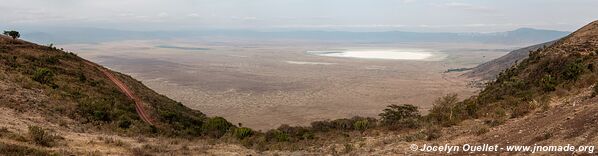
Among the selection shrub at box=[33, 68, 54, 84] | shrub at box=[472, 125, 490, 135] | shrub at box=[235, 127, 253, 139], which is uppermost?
shrub at box=[33, 68, 54, 84]

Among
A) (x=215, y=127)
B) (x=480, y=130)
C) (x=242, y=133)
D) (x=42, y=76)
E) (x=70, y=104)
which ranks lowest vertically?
(x=215, y=127)

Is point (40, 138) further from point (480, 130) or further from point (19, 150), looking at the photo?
point (480, 130)

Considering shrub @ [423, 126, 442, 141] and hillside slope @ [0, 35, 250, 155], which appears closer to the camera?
shrub @ [423, 126, 442, 141]

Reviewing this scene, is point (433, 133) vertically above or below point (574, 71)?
below

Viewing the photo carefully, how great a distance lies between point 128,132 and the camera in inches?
760

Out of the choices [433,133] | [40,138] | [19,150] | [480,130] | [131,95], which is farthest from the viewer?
[131,95]

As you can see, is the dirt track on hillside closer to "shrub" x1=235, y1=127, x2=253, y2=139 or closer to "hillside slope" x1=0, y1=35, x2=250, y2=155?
"hillside slope" x1=0, y1=35, x2=250, y2=155

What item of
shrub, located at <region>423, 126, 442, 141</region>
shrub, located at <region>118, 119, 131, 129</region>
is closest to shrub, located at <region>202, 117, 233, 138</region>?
shrub, located at <region>118, 119, 131, 129</region>

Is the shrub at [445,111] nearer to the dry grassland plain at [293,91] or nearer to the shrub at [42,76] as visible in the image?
the shrub at [42,76]

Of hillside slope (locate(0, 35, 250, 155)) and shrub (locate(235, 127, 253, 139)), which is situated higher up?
hillside slope (locate(0, 35, 250, 155))

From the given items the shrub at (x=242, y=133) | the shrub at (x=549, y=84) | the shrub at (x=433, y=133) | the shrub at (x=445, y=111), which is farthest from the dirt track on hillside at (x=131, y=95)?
the shrub at (x=549, y=84)

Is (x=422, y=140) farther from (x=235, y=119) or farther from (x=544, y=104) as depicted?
(x=235, y=119)

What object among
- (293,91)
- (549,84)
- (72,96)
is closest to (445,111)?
(549,84)

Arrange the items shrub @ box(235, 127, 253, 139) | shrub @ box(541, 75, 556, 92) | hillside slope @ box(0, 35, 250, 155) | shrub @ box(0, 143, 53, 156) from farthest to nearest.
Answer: shrub @ box(235, 127, 253, 139) < shrub @ box(541, 75, 556, 92) < hillside slope @ box(0, 35, 250, 155) < shrub @ box(0, 143, 53, 156)
